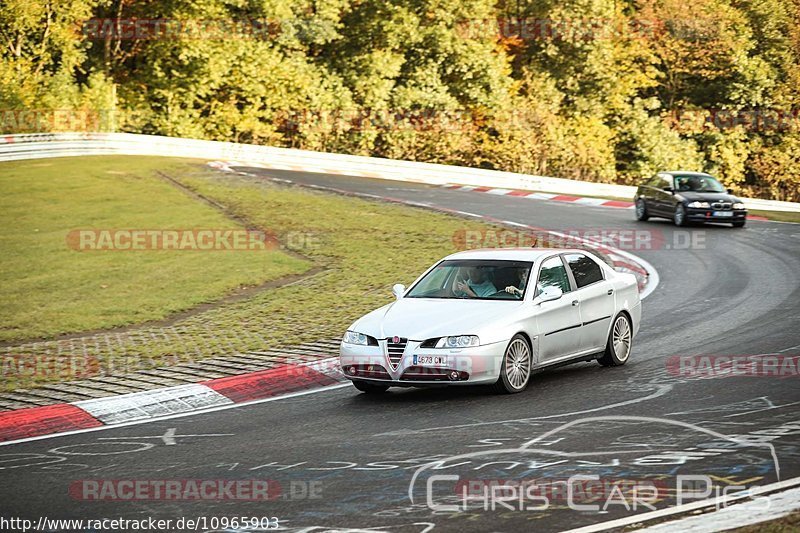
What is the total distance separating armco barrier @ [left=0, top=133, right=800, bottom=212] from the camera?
37.3 metres

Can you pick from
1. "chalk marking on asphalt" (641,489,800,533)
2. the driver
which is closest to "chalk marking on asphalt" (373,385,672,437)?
the driver

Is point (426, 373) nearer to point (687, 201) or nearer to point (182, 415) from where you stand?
point (182, 415)

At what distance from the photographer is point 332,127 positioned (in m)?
47.4

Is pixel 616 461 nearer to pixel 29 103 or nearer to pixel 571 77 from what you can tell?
pixel 29 103

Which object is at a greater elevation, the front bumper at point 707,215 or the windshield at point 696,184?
the windshield at point 696,184

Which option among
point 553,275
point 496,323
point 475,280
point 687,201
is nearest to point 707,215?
point 687,201

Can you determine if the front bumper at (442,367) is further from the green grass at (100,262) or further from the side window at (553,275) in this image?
the green grass at (100,262)

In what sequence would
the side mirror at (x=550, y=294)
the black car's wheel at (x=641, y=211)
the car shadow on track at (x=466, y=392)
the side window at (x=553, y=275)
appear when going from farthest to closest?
the black car's wheel at (x=641, y=211) → the side window at (x=553, y=275) → the side mirror at (x=550, y=294) → the car shadow on track at (x=466, y=392)

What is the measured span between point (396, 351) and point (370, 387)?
718 millimetres

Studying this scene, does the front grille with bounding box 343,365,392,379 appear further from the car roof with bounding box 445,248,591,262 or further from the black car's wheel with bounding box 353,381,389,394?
the car roof with bounding box 445,248,591,262

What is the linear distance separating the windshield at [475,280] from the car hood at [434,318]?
184 mm

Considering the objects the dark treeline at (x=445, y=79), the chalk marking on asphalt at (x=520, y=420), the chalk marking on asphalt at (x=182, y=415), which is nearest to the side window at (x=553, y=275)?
the chalk marking on asphalt at (x=520, y=420)

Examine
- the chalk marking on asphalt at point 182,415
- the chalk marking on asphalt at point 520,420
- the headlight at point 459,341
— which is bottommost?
the chalk marking on asphalt at point 182,415

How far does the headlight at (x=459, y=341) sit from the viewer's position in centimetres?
1049
